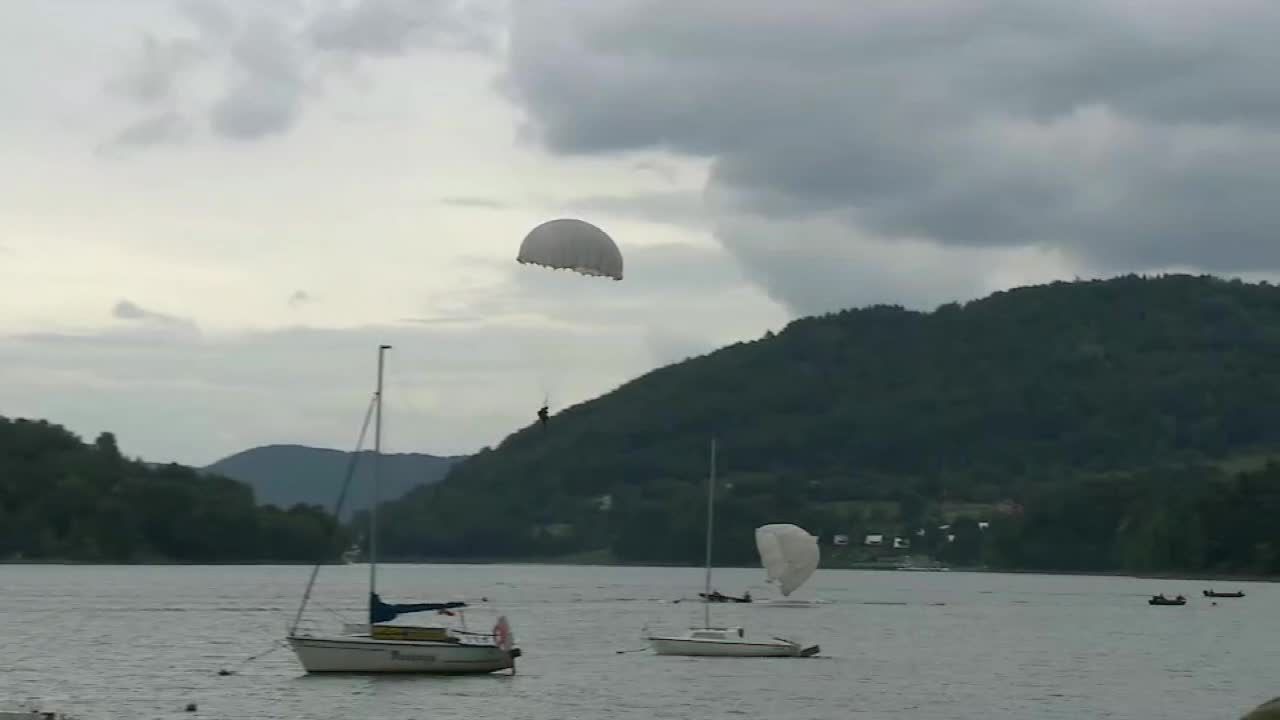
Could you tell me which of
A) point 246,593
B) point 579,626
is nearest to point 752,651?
point 579,626

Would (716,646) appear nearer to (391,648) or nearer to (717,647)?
(717,647)

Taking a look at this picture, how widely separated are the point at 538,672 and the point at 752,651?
13566 millimetres

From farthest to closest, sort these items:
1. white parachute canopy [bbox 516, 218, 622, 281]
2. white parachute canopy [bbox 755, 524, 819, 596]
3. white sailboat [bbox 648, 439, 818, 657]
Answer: white parachute canopy [bbox 755, 524, 819, 596] → white sailboat [bbox 648, 439, 818, 657] → white parachute canopy [bbox 516, 218, 622, 281]

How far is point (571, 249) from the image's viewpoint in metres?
72.5

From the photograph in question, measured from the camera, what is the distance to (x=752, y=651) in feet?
321

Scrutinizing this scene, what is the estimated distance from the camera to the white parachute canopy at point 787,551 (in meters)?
161

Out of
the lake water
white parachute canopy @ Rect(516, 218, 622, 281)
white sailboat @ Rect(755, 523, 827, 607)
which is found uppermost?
white parachute canopy @ Rect(516, 218, 622, 281)

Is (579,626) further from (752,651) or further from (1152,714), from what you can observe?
(1152,714)

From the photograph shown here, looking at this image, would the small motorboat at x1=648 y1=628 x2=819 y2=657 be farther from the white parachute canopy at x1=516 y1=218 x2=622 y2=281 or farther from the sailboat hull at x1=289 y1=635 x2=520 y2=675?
the white parachute canopy at x1=516 y1=218 x2=622 y2=281

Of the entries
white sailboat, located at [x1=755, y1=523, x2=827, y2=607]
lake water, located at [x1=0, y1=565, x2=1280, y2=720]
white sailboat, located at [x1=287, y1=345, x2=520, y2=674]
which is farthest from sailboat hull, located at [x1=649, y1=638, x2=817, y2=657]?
white sailboat, located at [x1=755, y1=523, x2=827, y2=607]

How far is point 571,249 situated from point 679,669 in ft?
86.2

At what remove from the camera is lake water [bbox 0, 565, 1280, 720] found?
2889 inches

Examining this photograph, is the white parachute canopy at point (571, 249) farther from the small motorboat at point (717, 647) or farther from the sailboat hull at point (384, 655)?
the small motorboat at point (717, 647)

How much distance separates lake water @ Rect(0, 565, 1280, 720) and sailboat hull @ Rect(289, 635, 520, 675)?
835mm
